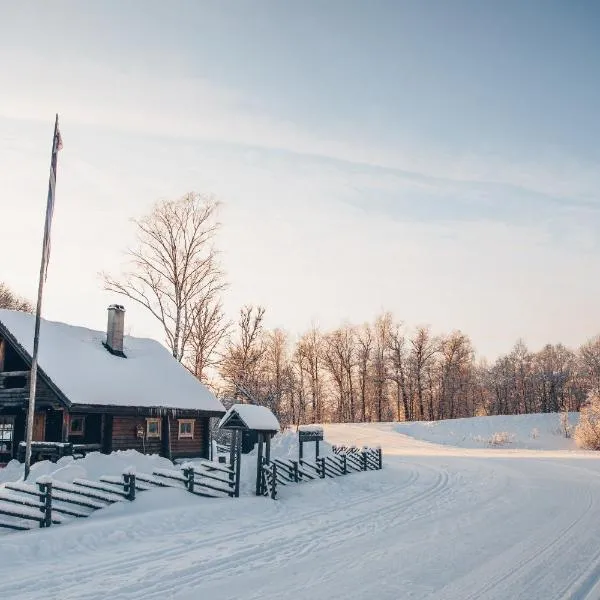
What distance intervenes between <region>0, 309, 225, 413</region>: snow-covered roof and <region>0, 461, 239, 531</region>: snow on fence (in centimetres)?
653

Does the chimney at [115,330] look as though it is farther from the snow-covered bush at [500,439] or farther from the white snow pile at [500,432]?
the snow-covered bush at [500,439]

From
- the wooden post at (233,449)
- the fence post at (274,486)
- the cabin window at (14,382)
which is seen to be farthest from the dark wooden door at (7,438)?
the fence post at (274,486)

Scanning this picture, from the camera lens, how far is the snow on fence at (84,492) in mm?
12922

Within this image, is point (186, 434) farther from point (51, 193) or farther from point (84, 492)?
point (51, 193)

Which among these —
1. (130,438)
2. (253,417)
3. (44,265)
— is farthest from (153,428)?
(44,265)

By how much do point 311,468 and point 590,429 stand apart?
3406cm

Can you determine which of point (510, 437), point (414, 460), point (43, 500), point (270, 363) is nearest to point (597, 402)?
point (510, 437)

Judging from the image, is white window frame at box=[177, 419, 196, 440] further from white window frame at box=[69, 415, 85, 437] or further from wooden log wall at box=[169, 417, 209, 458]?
white window frame at box=[69, 415, 85, 437]

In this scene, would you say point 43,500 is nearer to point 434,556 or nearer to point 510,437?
point 434,556

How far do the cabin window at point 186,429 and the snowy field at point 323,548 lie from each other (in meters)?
8.84

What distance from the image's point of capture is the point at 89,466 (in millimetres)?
19141

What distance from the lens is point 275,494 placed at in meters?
18.5

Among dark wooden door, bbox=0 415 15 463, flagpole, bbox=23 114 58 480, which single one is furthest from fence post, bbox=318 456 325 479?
dark wooden door, bbox=0 415 15 463

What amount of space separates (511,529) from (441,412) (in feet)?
233
